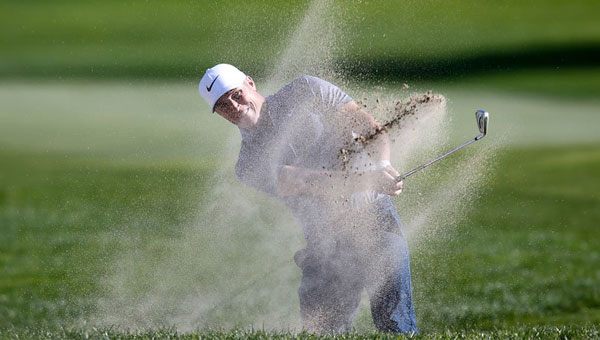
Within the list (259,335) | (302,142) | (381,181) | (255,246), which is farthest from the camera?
(255,246)

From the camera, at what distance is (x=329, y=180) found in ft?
17.9

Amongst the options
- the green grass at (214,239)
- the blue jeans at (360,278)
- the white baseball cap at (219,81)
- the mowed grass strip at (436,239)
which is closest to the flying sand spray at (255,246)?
the green grass at (214,239)

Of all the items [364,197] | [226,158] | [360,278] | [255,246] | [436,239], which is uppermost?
[436,239]

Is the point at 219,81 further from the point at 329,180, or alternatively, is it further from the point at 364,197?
the point at 364,197

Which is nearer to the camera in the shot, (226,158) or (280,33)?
(226,158)

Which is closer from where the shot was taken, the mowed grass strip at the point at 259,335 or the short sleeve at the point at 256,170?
the mowed grass strip at the point at 259,335

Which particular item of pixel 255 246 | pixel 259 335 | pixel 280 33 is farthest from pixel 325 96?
pixel 280 33

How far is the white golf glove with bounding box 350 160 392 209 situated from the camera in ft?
18.0

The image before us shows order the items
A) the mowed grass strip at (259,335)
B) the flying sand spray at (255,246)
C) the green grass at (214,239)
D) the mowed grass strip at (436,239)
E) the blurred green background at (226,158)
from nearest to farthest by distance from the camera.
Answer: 1. the mowed grass strip at (259,335)
2. the flying sand spray at (255,246)
3. the green grass at (214,239)
4. the blurred green background at (226,158)
5. the mowed grass strip at (436,239)

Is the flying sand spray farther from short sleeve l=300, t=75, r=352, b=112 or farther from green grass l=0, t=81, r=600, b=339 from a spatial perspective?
short sleeve l=300, t=75, r=352, b=112

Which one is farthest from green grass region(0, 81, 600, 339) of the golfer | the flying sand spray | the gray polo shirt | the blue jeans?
the gray polo shirt

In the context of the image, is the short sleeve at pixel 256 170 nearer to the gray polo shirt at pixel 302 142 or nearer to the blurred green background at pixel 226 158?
the gray polo shirt at pixel 302 142

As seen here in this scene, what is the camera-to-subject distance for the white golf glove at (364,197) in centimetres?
550

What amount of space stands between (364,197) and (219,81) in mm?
1012
